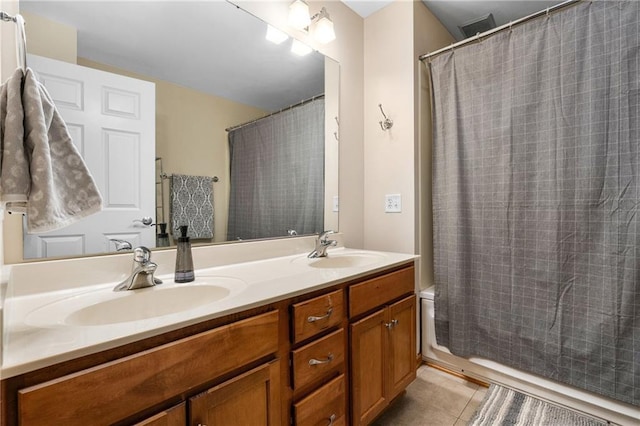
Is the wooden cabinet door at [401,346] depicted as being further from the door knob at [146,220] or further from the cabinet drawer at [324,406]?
the door knob at [146,220]

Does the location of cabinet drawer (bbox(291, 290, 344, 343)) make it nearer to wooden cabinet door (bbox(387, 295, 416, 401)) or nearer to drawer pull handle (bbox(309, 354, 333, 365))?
drawer pull handle (bbox(309, 354, 333, 365))

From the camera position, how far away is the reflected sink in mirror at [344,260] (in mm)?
1615

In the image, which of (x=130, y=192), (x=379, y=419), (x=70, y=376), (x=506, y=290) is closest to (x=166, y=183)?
(x=130, y=192)

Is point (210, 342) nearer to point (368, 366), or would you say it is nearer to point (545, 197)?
point (368, 366)

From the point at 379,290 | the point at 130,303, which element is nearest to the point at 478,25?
the point at 379,290

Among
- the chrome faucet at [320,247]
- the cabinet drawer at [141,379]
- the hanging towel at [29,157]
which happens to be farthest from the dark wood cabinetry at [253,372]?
the chrome faucet at [320,247]

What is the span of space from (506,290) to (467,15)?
191cm

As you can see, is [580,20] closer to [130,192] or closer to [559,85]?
[559,85]

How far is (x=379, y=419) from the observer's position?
1.51m

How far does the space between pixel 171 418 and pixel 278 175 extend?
1.21 metres

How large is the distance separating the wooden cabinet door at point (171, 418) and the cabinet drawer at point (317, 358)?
0.35 m

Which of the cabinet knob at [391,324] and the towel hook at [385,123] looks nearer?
the cabinet knob at [391,324]

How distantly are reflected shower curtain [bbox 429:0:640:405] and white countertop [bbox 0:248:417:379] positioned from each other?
705mm

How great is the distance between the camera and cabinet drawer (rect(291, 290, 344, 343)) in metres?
0.98
